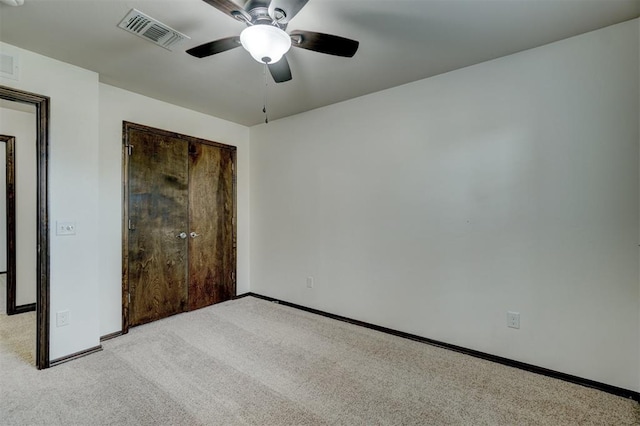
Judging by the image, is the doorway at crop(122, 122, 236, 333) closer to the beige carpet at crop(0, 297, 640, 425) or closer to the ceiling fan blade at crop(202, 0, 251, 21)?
the beige carpet at crop(0, 297, 640, 425)

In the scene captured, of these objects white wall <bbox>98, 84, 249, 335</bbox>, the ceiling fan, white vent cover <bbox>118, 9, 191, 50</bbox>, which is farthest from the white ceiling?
the ceiling fan

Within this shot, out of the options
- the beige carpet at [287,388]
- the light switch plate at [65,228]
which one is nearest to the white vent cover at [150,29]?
the light switch plate at [65,228]

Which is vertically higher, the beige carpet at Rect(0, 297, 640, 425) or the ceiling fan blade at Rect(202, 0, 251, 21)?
the ceiling fan blade at Rect(202, 0, 251, 21)

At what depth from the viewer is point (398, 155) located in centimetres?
296

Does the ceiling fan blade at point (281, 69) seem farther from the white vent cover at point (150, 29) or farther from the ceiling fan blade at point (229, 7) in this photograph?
the white vent cover at point (150, 29)

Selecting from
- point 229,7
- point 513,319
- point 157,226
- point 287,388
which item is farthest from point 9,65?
point 513,319

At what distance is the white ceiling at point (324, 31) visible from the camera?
5.91 ft

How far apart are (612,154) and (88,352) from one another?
14.1 feet

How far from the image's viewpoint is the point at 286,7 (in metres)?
1.42

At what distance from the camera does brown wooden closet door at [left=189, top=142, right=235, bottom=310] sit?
3650mm

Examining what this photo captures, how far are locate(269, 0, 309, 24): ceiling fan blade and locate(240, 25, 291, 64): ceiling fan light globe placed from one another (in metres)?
0.07

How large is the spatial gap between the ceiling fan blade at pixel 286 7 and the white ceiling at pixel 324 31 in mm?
403

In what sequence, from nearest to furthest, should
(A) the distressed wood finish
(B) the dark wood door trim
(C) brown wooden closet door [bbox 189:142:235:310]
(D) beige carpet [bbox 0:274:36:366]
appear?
(B) the dark wood door trim < (D) beige carpet [bbox 0:274:36:366] < (A) the distressed wood finish < (C) brown wooden closet door [bbox 189:142:235:310]

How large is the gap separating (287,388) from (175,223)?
2305 millimetres
